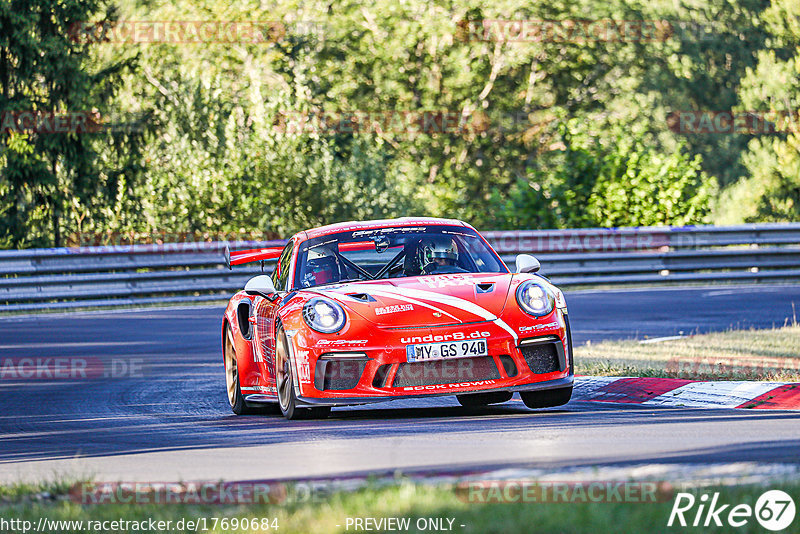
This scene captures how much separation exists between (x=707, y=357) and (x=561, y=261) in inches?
471

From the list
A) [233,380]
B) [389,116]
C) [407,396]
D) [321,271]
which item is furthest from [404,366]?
[389,116]

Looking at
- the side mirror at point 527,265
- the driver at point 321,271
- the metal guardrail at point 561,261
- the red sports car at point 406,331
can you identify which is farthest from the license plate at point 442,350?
the metal guardrail at point 561,261

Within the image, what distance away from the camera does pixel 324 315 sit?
865cm

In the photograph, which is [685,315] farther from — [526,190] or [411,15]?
[411,15]

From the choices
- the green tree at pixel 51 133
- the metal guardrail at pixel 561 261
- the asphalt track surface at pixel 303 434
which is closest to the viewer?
the asphalt track surface at pixel 303 434

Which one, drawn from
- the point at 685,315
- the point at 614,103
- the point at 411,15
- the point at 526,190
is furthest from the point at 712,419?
the point at 614,103

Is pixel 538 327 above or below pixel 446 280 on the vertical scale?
below

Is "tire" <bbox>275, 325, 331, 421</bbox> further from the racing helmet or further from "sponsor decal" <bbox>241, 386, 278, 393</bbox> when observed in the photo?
the racing helmet

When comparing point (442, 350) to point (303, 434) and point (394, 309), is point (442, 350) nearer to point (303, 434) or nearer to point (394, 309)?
point (394, 309)

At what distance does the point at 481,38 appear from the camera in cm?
4203

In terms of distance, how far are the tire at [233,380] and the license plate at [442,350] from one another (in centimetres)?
209

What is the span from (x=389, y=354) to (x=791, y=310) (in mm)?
10708

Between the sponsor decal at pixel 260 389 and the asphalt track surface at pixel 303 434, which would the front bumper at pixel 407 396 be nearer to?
the asphalt track surface at pixel 303 434

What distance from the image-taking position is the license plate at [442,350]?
8.41 meters
